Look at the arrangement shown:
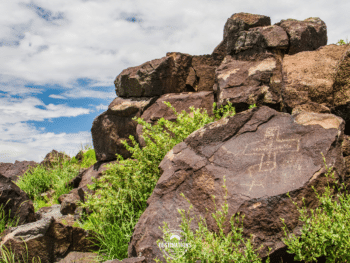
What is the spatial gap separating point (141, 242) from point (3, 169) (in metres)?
11.6

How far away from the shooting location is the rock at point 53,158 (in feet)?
39.0

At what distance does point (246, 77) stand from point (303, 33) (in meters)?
1.68

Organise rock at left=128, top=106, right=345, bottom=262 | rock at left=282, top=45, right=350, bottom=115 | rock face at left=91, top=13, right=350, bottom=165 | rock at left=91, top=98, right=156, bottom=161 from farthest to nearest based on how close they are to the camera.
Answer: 1. rock at left=91, top=98, right=156, bottom=161
2. rock face at left=91, top=13, right=350, bottom=165
3. rock at left=282, top=45, right=350, bottom=115
4. rock at left=128, top=106, right=345, bottom=262

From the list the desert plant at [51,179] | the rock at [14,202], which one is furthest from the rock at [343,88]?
the desert plant at [51,179]

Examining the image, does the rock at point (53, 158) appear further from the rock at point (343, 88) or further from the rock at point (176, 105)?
the rock at point (343, 88)

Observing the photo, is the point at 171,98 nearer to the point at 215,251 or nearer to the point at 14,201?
the point at 14,201

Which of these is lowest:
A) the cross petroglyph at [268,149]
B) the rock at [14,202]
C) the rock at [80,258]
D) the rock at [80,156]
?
the rock at [80,258]

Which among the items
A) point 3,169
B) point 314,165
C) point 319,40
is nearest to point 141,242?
point 314,165

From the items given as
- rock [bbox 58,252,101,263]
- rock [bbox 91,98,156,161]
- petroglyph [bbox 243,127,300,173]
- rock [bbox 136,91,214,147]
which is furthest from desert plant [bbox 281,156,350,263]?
rock [bbox 91,98,156,161]

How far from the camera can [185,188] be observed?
386 centimetres

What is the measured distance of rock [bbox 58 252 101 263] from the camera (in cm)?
464

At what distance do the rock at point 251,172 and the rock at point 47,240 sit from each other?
1653 mm

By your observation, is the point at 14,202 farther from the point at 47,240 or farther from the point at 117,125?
the point at 117,125

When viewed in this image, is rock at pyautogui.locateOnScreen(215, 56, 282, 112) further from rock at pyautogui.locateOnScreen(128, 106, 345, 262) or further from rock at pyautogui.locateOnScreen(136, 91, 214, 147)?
rock at pyautogui.locateOnScreen(128, 106, 345, 262)
